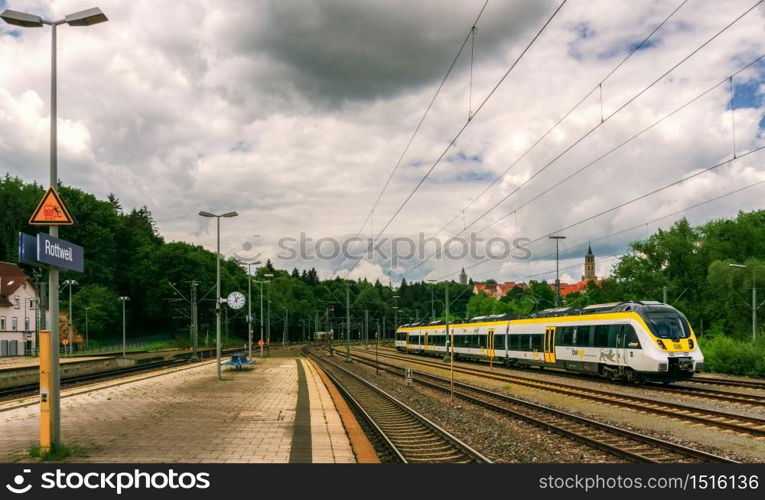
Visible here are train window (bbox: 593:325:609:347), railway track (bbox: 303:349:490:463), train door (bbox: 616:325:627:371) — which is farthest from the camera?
train window (bbox: 593:325:609:347)

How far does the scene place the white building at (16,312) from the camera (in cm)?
7000

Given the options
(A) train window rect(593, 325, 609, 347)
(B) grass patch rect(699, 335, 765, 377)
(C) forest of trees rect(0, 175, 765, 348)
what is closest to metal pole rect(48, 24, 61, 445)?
(A) train window rect(593, 325, 609, 347)

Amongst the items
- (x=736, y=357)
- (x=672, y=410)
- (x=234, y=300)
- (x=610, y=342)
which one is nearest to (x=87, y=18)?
(x=672, y=410)

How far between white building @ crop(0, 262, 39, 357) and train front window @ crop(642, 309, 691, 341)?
62.6m

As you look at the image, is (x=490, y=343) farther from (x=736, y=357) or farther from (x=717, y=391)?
(x=717, y=391)

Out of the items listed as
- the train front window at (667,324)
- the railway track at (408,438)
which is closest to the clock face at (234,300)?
the railway track at (408,438)

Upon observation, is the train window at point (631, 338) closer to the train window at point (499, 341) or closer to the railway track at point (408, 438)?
the railway track at point (408, 438)

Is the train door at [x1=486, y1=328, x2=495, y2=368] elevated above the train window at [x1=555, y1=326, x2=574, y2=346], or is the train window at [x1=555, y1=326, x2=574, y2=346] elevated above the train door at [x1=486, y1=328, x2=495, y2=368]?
the train window at [x1=555, y1=326, x2=574, y2=346]

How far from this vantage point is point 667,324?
25.0 metres

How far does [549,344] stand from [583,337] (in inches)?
173

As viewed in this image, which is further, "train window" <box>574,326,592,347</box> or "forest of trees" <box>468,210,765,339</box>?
"forest of trees" <box>468,210,765,339</box>

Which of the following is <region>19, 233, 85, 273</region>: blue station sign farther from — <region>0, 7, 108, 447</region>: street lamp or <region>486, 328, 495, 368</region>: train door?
<region>486, 328, 495, 368</region>: train door

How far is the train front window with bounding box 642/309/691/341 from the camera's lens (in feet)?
81.2

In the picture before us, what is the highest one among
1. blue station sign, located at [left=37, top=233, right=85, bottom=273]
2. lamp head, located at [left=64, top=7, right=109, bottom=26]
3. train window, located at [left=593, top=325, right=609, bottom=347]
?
lamp head, located at [left=64, top=7, right=109, bottom=26]
